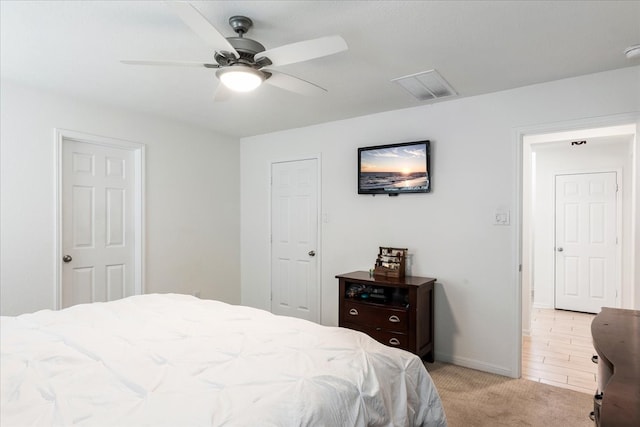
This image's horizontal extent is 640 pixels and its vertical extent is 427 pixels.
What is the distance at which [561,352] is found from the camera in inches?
143

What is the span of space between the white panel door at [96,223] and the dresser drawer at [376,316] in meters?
2.24

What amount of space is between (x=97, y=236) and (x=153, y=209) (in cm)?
60

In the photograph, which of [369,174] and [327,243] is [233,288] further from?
[369,174]

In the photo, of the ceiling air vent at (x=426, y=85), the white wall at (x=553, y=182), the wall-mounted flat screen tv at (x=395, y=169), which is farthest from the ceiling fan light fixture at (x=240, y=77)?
the white wall at (x=553, y=182)

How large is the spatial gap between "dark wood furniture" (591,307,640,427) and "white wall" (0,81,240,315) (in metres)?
3.76

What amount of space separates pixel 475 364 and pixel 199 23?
3.30 metres

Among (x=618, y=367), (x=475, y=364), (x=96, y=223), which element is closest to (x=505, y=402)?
(x=475, y=364)

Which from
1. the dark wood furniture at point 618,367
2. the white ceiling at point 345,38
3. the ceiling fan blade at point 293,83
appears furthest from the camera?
the ceiling fan blade at point 293,83

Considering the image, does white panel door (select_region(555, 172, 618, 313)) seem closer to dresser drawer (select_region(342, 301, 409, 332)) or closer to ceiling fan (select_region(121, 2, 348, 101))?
dresser drawer (select_region(342, 301, 409, 332))

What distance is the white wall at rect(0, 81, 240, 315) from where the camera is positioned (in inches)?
116

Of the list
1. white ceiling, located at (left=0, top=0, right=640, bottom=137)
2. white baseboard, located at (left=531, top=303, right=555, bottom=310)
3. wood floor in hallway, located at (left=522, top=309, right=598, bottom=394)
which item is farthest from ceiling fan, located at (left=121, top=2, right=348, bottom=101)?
white baseboard, located at (left=531, top=303, right=555, bottom=310)

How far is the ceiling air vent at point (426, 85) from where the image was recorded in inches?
108

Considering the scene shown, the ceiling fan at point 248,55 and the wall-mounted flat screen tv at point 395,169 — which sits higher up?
the ceiling fan at point 248,55

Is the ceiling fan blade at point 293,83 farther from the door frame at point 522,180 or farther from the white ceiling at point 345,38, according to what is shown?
the door frame at point 522,180
